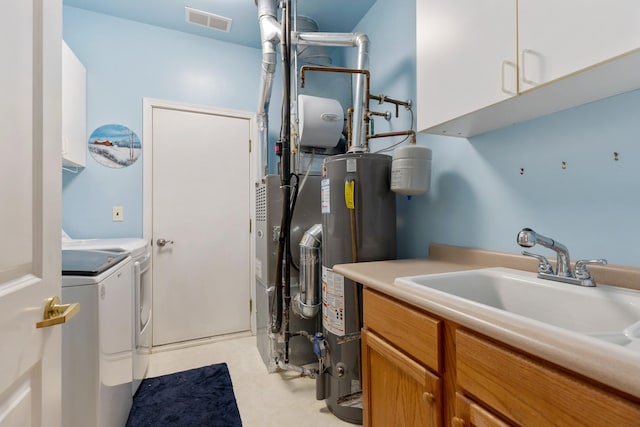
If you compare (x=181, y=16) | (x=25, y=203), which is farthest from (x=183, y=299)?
(x=181, y=16)

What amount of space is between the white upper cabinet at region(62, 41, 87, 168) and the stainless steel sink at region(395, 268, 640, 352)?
91.0 inches

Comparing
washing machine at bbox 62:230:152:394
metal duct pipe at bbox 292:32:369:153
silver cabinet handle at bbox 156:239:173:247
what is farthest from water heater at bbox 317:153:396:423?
silver cabinet handle at bbox 156:239:173:247

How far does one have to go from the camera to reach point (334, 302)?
4.95ft

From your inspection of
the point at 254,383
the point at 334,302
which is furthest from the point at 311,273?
the point at 254,383

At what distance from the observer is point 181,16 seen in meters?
2.34

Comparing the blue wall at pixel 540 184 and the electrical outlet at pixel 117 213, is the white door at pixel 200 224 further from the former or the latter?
the blue wall at pixel 540 184

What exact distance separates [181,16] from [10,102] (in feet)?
7.68

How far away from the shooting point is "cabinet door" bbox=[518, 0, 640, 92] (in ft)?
2.08

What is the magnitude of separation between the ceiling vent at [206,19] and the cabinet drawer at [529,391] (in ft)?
9.20

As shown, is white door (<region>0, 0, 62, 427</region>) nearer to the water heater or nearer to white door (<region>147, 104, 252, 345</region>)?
the water heater

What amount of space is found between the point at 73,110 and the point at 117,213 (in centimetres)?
82

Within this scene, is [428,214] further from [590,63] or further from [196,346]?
[196,346]

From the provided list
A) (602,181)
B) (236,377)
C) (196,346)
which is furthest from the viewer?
(196,346)

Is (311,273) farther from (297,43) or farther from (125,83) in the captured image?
(125,83)
